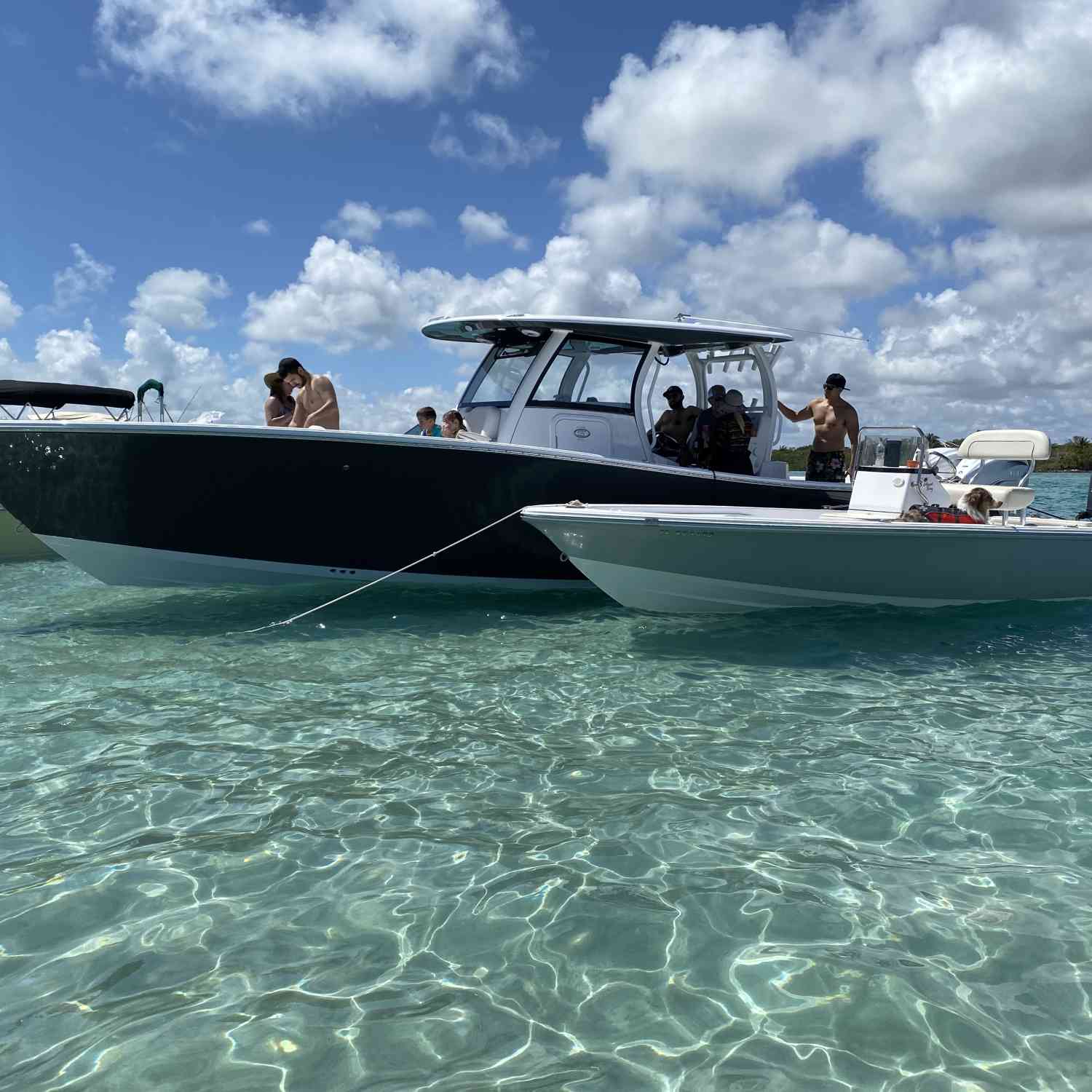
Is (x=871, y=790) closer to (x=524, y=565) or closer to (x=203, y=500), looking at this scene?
(x=524, y=565)

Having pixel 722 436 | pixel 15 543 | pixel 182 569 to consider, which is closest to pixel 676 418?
pixel 722 436

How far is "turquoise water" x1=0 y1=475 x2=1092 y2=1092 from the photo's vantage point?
2.43 m

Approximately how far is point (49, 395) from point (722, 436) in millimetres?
10541

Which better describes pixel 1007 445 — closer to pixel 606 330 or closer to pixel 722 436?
pixel 722 436

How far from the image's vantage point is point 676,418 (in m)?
9.30

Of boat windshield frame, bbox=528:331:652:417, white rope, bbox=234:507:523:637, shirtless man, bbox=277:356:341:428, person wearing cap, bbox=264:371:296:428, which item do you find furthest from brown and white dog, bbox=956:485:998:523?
person wearing cap, bbox=264:371:296:428

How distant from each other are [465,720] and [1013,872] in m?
2.74

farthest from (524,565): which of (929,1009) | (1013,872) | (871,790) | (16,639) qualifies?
(929,1009)

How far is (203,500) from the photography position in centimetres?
772

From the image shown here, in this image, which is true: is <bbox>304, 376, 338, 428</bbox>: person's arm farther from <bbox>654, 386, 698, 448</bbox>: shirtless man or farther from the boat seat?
the boat seat

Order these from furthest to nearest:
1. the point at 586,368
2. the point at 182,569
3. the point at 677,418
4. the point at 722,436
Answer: the point at 677,418
the point at 722,436
the point at 586,368
the point at 182,569

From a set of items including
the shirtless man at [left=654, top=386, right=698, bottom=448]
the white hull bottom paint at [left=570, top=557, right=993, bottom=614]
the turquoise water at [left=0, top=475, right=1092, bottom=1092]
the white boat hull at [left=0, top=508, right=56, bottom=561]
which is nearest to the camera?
the turquoise water at [left=0, top=475, right=1092, bottom=1092]

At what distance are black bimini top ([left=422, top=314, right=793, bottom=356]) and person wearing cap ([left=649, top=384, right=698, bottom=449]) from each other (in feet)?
1.61

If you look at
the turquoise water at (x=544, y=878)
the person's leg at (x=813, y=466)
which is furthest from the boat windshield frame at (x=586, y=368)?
the turquoise water at (x=544, y=878)
